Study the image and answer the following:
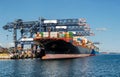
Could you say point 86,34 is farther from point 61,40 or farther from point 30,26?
point 61,40

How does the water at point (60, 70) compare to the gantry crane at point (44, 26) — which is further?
the gantry crane at point (44, 26)

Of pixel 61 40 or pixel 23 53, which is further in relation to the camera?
pixel 23 53

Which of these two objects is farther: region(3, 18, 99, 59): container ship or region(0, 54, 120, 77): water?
region(3, 18, 99, 59): container ship

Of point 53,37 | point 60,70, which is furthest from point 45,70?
point 53,37

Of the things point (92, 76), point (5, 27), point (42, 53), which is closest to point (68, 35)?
point (42, 53)

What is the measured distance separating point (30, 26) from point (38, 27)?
4.77 metres

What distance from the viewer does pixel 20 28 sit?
148750 millimetres

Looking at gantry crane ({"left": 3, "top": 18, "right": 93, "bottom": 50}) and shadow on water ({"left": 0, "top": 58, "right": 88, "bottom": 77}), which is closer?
shadow on water ({"left": 0, "top": 58, "right": 88, "bottom": 77})

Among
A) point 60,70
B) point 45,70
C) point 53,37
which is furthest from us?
point 53,37

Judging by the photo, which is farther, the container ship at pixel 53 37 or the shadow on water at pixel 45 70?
the container ship at pixel 53 37

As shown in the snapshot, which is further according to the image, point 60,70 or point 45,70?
point 45,70

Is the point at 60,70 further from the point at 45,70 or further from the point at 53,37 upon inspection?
the point at 53,37

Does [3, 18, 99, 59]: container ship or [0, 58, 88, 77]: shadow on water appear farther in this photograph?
[3, 18, 99, 59]: container ship

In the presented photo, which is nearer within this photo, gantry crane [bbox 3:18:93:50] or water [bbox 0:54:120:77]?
water [bbox 0:54:120:77]
